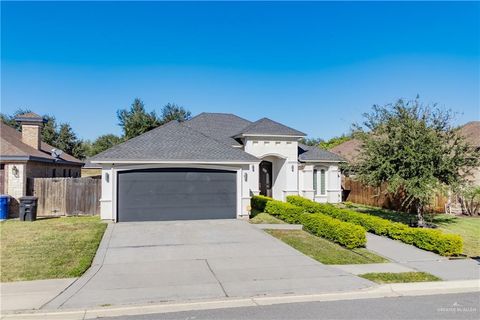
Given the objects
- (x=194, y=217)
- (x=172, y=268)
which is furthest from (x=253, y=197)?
(x=172, y=268)

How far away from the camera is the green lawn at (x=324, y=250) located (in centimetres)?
950

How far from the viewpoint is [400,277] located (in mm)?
7840

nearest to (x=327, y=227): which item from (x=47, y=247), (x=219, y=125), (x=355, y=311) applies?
(x=355, y=311)

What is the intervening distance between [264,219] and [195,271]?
8941mm

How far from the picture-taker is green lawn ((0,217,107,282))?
8062 mm

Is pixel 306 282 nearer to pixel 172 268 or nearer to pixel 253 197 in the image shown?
pixel 172 268

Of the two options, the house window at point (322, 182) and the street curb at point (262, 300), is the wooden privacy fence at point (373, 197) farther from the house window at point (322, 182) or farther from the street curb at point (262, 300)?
the street curb at point (262, 300)

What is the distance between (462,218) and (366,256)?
10.5 meters

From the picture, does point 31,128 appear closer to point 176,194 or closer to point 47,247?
point 176,194

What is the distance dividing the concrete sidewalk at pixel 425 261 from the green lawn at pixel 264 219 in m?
5.12

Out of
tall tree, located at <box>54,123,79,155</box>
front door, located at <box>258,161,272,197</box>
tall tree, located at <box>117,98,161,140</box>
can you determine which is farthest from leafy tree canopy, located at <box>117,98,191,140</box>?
front door, located at <box>258,161,272,197</box>

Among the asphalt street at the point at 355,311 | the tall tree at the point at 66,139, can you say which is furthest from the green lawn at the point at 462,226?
the tall tree at the point at 66,139

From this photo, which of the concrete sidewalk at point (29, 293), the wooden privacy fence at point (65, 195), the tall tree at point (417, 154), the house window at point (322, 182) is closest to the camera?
the concrete sidewalk at point (29, 293)

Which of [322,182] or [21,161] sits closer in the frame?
[21,161]
